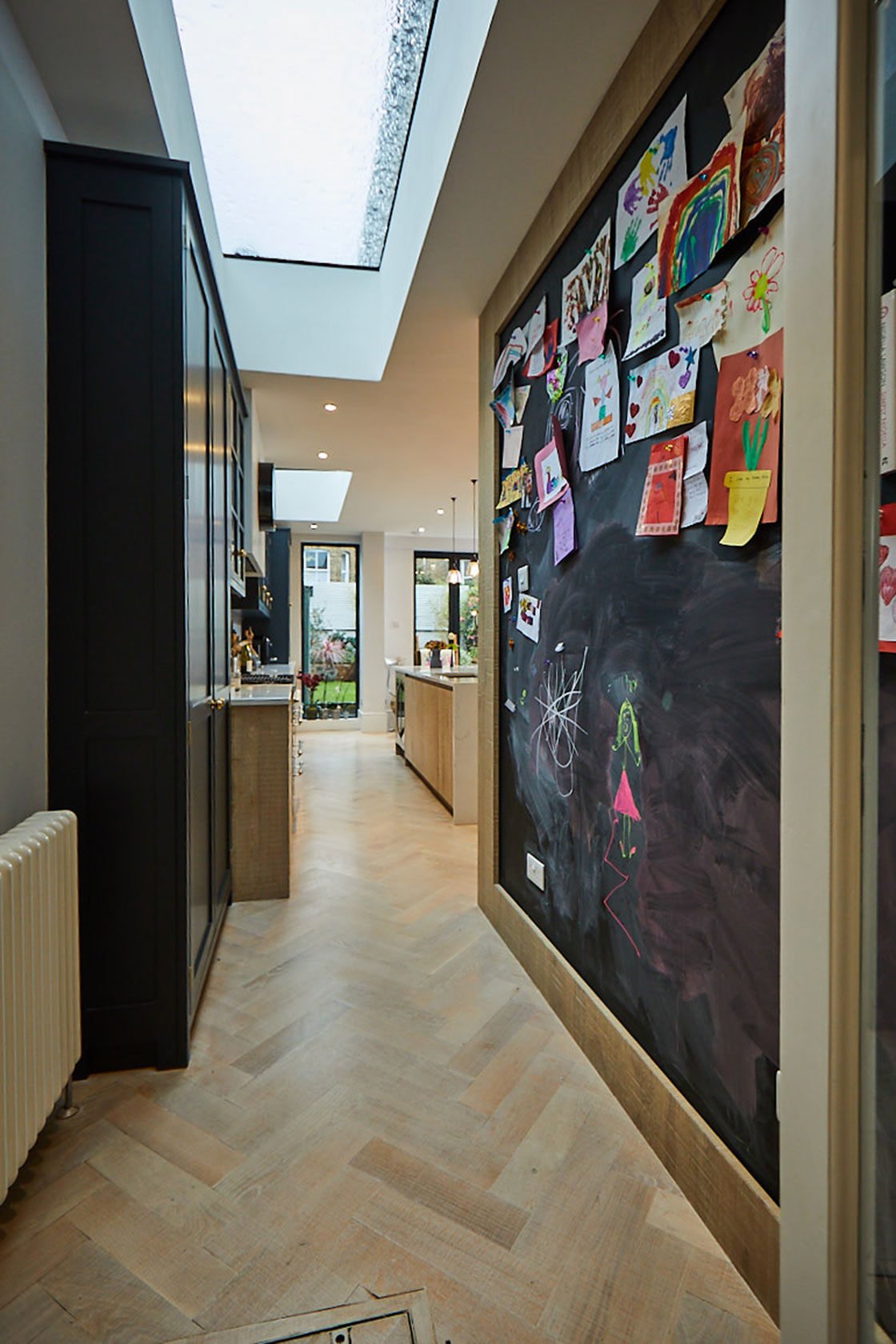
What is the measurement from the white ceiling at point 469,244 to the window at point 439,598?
12.6 feet

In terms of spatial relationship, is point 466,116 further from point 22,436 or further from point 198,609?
point 198,609

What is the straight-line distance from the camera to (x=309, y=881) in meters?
3.30

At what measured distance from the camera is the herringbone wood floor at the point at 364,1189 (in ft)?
3.84

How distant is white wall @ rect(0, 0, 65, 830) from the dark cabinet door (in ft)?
1.12

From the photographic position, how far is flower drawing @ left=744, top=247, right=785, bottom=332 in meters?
1.17

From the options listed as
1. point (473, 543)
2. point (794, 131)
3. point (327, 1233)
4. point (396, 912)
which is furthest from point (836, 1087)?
point (473, 543)

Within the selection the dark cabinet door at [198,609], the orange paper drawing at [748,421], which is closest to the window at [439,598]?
the dark cabinet door at [198,609]

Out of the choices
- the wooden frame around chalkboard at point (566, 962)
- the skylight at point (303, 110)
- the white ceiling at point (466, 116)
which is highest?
the skylight at point (303, 110)

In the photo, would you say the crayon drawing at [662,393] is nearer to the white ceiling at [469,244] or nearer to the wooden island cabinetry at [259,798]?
the white ceiling at [469,244]

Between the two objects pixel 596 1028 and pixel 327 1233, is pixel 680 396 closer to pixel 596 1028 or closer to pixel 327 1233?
pixel 596 1028

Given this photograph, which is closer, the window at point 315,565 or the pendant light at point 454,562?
the pendant light at point 454,562

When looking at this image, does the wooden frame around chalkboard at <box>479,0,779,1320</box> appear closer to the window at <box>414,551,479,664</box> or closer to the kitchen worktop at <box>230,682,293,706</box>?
the kitchen worktop at <box>230,682,293,706</box>

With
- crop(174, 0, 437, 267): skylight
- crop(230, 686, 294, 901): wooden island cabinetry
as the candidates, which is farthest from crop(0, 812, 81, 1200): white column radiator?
crop(174, 0, 437, 267): skylight

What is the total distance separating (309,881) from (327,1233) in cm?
203
